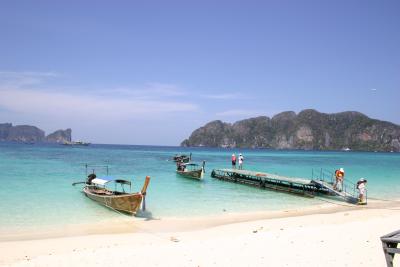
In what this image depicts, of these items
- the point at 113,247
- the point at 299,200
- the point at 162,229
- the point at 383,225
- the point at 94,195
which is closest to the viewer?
the point at 113,247

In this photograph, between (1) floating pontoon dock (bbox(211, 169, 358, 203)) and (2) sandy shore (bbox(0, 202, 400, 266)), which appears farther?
(1) floating pontoon dock (bbox(211, 169, 358, 203))

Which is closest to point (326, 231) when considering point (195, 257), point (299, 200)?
point (195, 257)

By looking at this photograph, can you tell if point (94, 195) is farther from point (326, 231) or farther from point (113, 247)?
point (326, 231)

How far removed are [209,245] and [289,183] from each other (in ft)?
65.8

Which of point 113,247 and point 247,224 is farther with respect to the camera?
point 247,224

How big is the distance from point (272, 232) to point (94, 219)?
26.2 ft

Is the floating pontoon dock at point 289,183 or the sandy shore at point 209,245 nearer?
the sandy shore at point 209,245

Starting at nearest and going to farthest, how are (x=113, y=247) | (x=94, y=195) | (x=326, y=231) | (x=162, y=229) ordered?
(x=113, y=247) < (x=326, y=231) < (x=162, y=229) < (x=94, y=195)

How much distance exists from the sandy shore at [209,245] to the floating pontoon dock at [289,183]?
8274mm

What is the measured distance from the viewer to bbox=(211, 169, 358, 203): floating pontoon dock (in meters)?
24.1

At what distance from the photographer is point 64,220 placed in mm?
16094

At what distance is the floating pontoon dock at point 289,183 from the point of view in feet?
79.1

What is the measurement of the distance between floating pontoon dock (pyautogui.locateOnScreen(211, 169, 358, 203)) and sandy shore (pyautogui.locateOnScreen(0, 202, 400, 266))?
827cm

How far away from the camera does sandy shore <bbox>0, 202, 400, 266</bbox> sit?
30.2 feet
